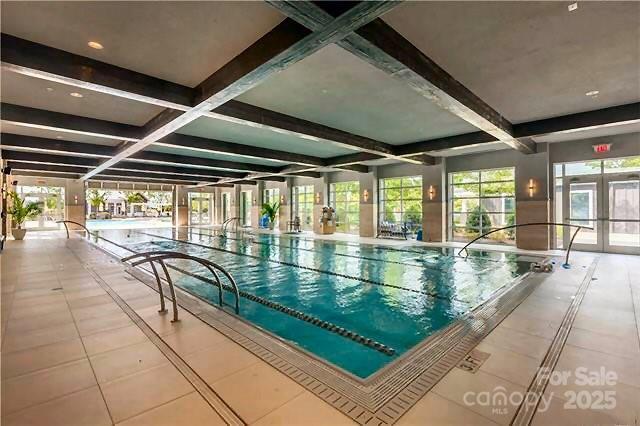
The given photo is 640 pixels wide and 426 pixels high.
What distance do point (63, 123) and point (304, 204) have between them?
37.6 feet

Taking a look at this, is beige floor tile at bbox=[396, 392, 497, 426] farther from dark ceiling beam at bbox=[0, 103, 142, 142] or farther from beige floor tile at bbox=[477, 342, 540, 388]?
dark ceiling beam at bbox=[0, 103, 142, 142]

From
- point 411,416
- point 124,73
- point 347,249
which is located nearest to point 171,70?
point 124,73

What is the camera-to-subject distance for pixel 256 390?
182 centimetres

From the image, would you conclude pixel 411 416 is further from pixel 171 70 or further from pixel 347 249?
pixel 347 249

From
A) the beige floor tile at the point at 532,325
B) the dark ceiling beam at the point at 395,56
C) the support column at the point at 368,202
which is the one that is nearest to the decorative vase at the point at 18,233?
the support column at the point at 368,202

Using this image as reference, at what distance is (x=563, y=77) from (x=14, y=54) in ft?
21.9

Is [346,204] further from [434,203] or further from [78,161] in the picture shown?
[78,161]

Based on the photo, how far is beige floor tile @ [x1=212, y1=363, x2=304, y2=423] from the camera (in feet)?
5.41

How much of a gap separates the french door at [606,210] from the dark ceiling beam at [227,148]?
307 inches

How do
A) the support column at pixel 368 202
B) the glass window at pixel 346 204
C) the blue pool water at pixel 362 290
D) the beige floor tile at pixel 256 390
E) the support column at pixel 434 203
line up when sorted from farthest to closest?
the glass window at pixel 346 204 < the support column at pixel 368 202 < the support column at pixel 434 203 < the blue pool water at pixel 362 290 < the beige floor tile at pixel 256 390

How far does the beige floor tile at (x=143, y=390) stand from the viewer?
166cm

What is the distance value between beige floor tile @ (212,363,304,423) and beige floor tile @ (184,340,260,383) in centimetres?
8

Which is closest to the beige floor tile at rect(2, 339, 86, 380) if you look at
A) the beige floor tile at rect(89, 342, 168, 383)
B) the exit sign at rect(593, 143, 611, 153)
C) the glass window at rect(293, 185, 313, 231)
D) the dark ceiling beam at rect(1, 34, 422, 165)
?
the beige floor tile at rect(89, 342, 168, 383)

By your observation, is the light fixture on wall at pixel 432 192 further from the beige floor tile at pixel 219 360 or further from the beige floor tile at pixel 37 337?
the beige floor tile at pixel 37 337
